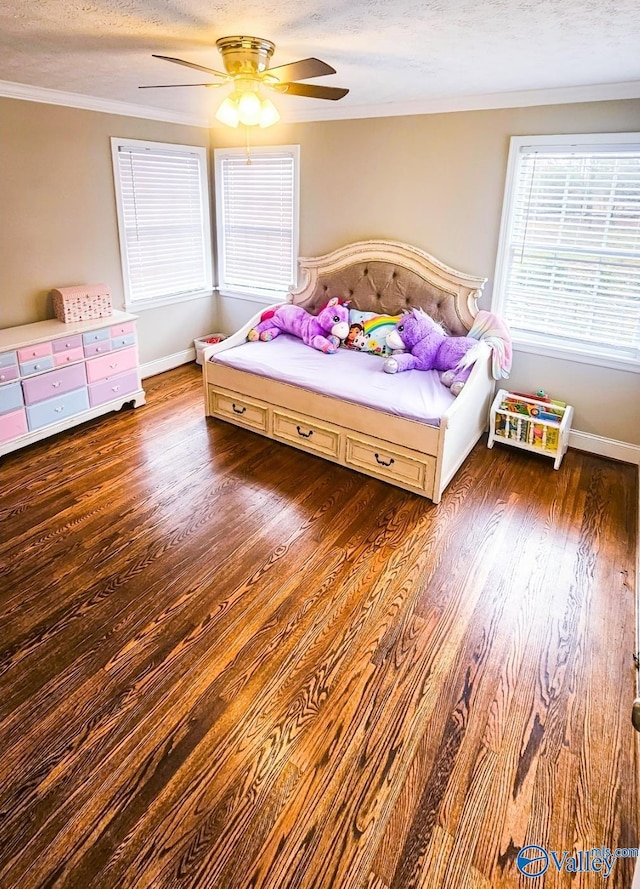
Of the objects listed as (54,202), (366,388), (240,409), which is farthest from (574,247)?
(54,202)

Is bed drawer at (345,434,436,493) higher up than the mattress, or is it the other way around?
the mattress

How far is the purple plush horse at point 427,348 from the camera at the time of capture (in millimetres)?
3441

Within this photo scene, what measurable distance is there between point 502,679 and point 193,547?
61.4 inches

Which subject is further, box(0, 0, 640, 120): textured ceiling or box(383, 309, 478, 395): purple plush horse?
box(383, 309, 478, 395): purple plush horse

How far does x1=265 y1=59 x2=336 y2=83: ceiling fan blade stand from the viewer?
2076 mm

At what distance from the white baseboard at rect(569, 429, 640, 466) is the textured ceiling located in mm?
2071

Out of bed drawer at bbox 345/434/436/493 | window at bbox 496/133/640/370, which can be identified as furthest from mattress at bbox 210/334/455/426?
window at bbox 496/133/640/370

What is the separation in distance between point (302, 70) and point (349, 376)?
5.66 ft

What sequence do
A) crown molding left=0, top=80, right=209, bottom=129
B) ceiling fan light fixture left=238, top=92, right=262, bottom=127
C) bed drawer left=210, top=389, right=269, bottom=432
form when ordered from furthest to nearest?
bed drawer left=210, top=389, right=269, bottom=432 → crown molding left=0, top=80, right=209, bottom=129 → ceiling fan light fixture left=238, top=92, right=262, bottom=127

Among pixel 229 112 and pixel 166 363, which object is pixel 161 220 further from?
pixel 229 112

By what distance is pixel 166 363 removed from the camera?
5.09m

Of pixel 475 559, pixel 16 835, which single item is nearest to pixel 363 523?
pixel 475 559

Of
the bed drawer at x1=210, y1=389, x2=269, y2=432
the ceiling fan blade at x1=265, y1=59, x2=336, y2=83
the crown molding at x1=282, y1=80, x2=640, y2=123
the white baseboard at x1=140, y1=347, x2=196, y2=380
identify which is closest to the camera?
the ceiling fan blade at x1=265, y1=59, x2=336, y2=83

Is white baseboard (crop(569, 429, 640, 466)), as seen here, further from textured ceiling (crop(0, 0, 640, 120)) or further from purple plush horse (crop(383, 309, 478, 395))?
textured ceiling (crop(0, 0, 640, 120))
